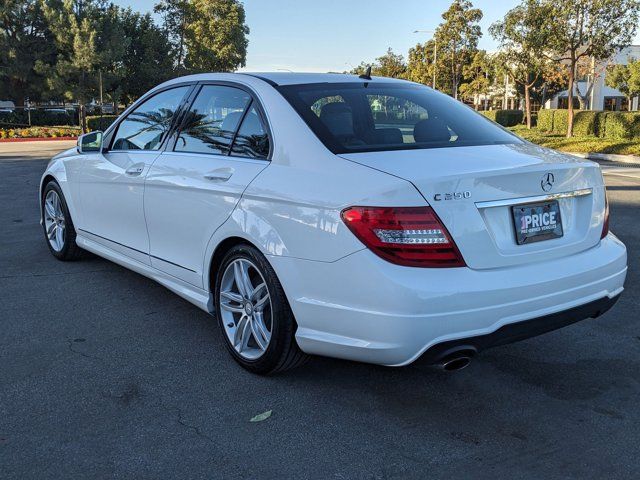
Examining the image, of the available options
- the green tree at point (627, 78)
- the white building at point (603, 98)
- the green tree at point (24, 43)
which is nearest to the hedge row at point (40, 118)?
the green tree at point (24, 43)

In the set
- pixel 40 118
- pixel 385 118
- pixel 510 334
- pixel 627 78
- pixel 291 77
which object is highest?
pixel 627 78

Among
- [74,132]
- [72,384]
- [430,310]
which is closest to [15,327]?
[72,384]

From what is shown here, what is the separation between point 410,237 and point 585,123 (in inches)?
1059

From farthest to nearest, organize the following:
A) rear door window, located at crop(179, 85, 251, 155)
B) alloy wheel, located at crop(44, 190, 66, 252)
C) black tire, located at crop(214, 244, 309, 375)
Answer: alloy wheel, located at crop(44, 190, 66, 252)
rear door window, located at crop(179, 85, 251, 155)
black tire, located at crop(214, 244, 309, 375)

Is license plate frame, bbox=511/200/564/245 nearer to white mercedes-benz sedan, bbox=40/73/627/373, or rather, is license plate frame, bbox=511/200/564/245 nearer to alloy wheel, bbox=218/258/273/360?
white mercedes-benz sedan, bbox=40/73/627/373

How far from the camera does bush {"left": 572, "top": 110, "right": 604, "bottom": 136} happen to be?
26109mm

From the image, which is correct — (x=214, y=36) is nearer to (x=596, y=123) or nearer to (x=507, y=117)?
(x=507, y=117)

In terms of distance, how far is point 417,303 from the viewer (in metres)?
2.69

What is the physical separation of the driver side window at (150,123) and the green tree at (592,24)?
2180 cm

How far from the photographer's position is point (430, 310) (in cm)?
270

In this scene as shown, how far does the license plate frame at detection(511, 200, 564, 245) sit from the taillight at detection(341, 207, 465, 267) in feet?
1.27

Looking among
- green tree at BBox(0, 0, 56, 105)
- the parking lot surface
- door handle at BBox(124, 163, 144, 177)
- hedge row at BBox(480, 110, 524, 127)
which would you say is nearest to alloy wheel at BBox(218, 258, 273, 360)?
the parking lot surface

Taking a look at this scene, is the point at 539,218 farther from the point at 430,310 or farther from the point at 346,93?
the point at 346,93

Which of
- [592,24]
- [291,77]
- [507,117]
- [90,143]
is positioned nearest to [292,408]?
[291,77]
